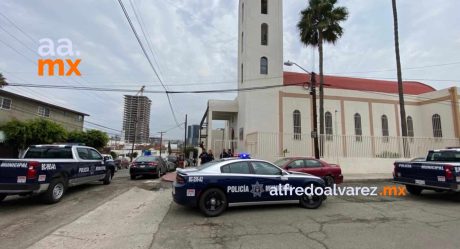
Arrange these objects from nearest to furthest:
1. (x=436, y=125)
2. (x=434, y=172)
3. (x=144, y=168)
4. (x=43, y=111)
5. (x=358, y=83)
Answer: (x=434, y=172)
(x=144, y=168)
(x=436, y=125)
(x=43, y=111)
(x=358, y=83)

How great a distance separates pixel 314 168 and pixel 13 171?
408 inches

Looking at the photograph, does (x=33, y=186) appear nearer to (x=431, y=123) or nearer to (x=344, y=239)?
(x=344, y=239)

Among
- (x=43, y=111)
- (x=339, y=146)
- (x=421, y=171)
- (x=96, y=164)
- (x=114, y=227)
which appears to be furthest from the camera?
(x=43, y=111)

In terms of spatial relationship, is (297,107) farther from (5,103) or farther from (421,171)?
(5,103)

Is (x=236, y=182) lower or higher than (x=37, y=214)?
higher

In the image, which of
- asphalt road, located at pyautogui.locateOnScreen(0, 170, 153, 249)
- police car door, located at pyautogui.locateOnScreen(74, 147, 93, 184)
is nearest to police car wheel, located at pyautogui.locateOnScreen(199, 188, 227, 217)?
asphalt road, located at pyautogui.locateOnScreen(0, 170, 153, 249)

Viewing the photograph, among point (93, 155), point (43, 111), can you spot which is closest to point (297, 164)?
point (93, 155)

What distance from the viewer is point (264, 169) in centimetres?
755

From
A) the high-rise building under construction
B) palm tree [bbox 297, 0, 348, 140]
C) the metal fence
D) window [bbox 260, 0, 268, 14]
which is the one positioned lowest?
the metal fence

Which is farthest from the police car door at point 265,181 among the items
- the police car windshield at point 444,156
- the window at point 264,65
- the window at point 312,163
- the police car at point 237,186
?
the window at point 264,65

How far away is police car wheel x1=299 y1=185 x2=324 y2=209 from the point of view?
7730 mm

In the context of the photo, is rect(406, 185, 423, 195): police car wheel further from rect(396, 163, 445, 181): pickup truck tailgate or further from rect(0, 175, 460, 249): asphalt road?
rect(0, 175, 460, 249): asphalt road

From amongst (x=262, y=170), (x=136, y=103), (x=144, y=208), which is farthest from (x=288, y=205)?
(x=136, y=103)

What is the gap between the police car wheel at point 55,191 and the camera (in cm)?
809
